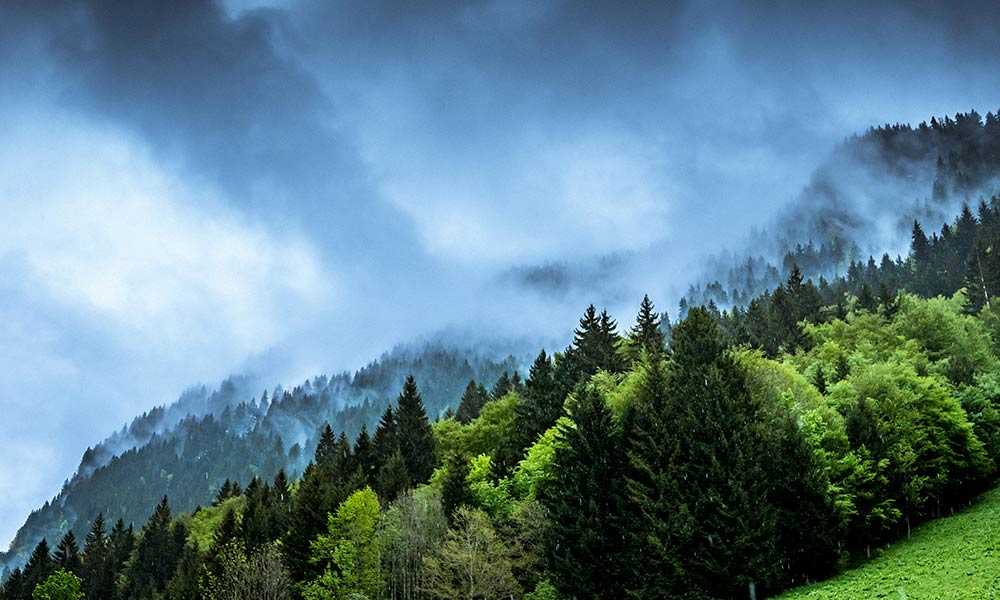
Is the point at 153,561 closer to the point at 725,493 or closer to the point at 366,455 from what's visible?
the point at 366,455

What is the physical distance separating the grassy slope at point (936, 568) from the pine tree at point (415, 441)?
48207mm

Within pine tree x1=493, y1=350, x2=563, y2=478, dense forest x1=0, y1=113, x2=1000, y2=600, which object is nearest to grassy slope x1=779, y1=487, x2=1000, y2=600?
dense forest x1=0, y1=113, x2=1000, y2=600

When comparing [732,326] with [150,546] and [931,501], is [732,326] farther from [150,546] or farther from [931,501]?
[150,546]

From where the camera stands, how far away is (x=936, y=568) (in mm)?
33281

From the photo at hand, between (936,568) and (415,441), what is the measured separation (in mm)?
57231

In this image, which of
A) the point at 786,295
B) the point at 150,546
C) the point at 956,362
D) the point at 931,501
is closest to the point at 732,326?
the point at 786,295

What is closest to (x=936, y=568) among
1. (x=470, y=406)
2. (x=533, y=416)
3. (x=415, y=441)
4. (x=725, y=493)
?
(x=725, y=493)

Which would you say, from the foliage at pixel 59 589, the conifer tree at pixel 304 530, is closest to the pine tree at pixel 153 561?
the foliage at pixel 59 589

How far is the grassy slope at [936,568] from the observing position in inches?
1108

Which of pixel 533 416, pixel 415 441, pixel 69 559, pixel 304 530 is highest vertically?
pixel 69 559

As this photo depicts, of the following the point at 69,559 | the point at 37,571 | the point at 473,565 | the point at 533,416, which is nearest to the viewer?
the point at 473,565

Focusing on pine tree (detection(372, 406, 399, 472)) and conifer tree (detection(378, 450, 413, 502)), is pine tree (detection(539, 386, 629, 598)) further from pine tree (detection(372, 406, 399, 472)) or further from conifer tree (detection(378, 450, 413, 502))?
pine tree (detection(372, 406, 399, 472))

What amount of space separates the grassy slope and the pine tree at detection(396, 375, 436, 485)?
48.2 m

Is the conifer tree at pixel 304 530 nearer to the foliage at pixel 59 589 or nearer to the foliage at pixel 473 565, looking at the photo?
the foliage at pixel 473 565
